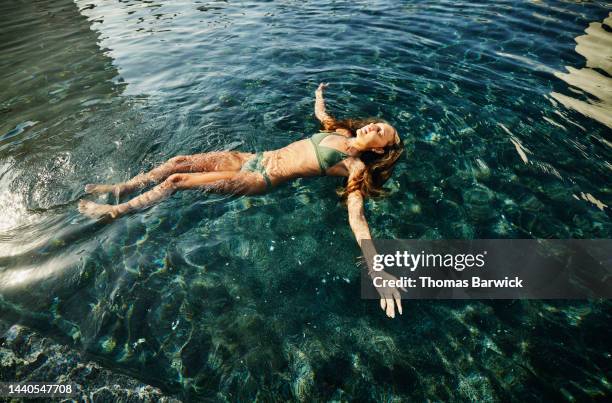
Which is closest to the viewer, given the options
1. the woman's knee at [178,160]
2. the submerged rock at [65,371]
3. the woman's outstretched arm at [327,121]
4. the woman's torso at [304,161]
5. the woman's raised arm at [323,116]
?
the submerged rock at [65,371]

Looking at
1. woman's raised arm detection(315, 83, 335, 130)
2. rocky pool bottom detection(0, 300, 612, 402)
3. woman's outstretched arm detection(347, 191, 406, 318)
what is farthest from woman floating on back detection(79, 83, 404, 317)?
rocky pool bottom detection(0, 300, 612, 402)

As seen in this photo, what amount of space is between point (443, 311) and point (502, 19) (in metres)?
11.4

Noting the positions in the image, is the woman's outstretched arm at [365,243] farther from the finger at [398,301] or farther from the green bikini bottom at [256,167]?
the green bikini bottom at [256,167]

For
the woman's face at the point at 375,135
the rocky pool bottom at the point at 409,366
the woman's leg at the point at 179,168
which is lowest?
the rocky pool bottom at the point at 409,366

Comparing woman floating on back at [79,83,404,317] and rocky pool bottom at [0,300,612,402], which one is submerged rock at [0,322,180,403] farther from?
woman floating on back at [79,83,404,317]

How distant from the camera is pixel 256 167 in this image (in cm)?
469

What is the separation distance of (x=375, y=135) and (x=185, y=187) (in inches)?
113

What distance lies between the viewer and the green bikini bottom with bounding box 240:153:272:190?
15.1 feet

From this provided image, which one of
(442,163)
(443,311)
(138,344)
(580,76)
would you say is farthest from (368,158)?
(580,76)

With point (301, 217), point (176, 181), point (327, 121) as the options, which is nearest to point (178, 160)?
point (176, 181)

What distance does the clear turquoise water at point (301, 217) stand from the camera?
3078 millimetres

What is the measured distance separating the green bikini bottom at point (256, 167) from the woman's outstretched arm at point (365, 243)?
126 cm

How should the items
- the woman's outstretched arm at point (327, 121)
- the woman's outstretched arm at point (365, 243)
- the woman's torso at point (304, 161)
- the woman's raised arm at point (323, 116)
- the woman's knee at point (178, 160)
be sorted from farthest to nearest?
1. the woman's raised arm at point (323, 116)
2. the woman's outstretched arm at point (327, 121)
3. the woman's knee at point (178, 160)
4. the woman's torso at point (304, 161)
5. the woman's outstretched arm at point (365, 243)
